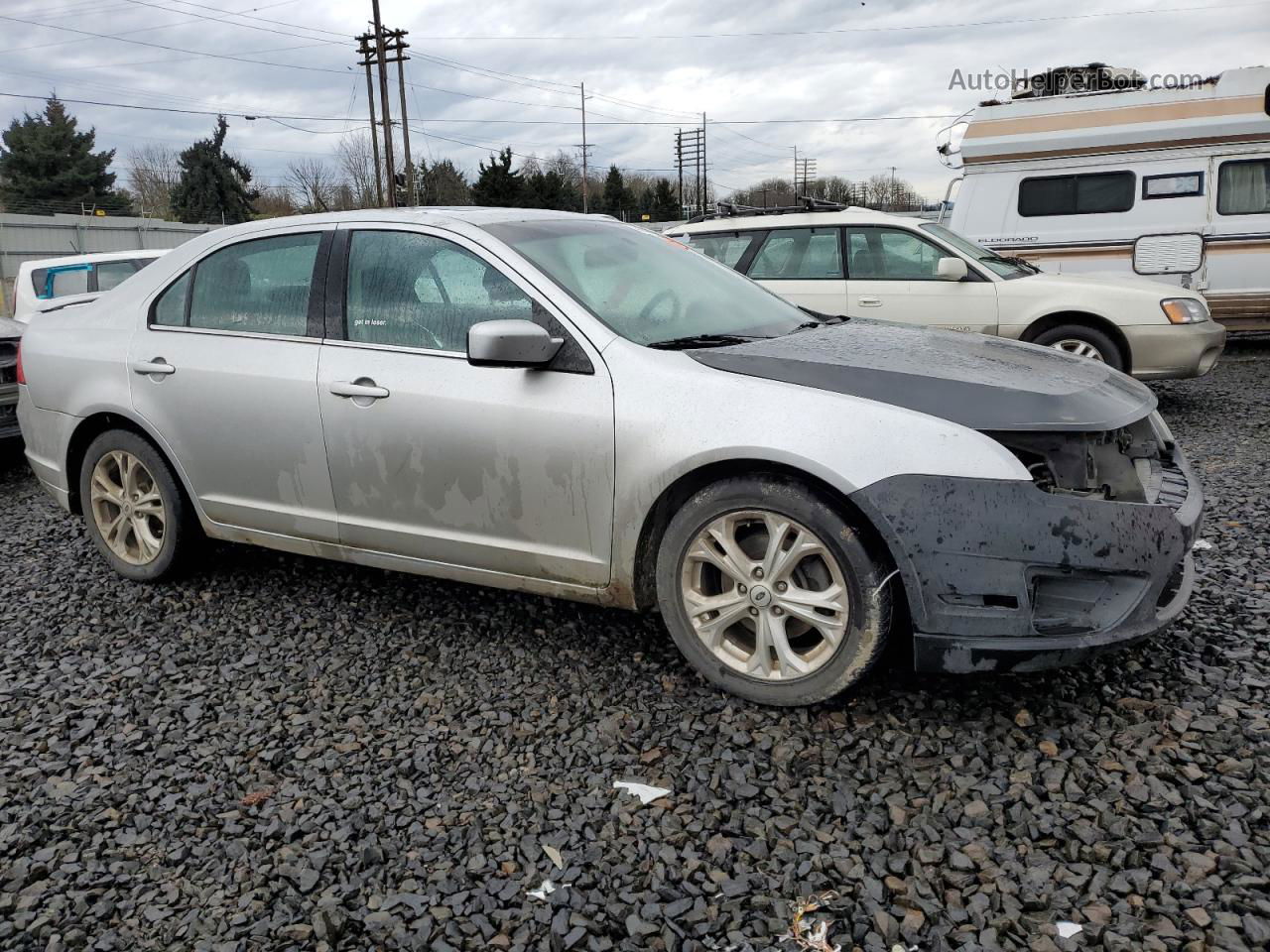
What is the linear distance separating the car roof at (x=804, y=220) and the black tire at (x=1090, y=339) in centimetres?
144

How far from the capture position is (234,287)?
4191 mm

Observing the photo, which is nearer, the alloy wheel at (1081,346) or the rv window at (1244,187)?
the alloy wheel at (1081,346)

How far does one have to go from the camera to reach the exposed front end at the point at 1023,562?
276 cm

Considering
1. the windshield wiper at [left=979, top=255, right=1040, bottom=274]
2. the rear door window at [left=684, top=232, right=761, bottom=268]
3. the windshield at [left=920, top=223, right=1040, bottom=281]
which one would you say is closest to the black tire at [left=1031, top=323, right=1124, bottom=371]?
the windshield at [left=920, top=223, right=1040, bottom=281]

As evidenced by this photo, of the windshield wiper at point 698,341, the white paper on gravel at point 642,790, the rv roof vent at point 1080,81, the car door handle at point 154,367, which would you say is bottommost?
the white paper on gravel at point 642,790

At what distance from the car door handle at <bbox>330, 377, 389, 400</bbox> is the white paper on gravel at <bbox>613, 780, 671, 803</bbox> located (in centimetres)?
169

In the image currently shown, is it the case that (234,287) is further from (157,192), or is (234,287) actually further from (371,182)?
(157,192)

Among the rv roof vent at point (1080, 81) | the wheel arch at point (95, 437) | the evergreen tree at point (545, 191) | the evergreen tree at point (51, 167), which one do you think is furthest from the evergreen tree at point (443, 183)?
the wheel arch at point (95, 437)

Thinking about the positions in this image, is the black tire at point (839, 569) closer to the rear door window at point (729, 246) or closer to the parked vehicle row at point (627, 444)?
the parked vehicle row at point (627, 444)

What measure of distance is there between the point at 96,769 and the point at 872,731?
7.94ft

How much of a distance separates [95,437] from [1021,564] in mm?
4089

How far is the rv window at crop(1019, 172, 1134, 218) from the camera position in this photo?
35.3ft

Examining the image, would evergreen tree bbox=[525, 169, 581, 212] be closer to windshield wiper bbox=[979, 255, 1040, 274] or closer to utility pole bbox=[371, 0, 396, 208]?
utility pole bbox=[371, 0, 396, 208]

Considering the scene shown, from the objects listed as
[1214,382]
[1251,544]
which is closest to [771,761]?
[1251,544]
